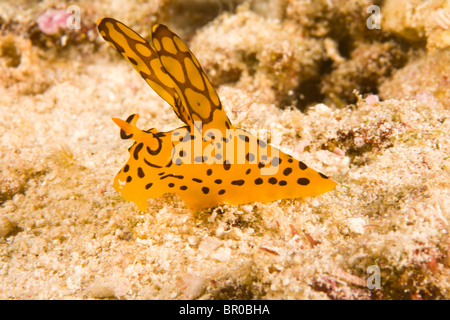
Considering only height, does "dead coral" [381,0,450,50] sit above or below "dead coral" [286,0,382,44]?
below

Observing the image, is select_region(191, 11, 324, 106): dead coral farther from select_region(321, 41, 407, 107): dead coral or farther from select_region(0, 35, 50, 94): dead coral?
select_region(0, 35, 50, 94): dead coral

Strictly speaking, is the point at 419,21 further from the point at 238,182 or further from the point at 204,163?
the point at 204,163

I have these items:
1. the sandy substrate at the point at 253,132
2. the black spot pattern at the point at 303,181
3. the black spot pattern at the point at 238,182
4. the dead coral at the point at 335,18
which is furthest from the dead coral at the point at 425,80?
the black spot pattern at the point at 238,182

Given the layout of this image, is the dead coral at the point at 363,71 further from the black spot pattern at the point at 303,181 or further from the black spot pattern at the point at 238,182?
the black spot pattern at the point at 238,182

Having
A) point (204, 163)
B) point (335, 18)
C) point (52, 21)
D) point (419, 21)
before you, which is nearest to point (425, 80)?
point (419, 21)

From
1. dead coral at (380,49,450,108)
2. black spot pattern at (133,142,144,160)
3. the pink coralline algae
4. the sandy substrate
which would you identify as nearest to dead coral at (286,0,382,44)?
the sandy substrate
